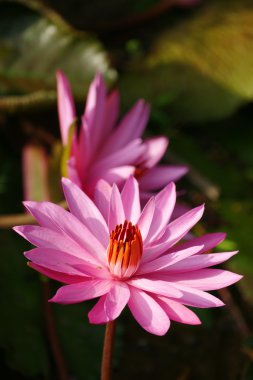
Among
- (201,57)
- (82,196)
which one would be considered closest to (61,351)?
(82,196)

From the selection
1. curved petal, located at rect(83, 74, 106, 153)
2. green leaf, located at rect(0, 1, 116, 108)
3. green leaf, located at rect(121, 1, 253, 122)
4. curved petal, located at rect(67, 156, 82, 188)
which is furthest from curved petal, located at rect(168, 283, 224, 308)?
green leaf, located at rect(121, 1, 253, 122)

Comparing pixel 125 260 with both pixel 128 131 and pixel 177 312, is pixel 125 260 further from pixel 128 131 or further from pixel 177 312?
pixel 128 131

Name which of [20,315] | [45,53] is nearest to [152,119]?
[45,53]

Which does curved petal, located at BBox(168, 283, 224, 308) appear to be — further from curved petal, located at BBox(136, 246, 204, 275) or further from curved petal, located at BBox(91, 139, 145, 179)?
curved petal, located at BBox(91, 139, 145, 179)

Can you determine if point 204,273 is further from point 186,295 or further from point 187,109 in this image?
point 187,109

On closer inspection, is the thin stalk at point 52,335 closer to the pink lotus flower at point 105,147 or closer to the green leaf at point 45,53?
the pink lotus flower at point 105,147

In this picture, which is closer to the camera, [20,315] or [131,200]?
[131,200]

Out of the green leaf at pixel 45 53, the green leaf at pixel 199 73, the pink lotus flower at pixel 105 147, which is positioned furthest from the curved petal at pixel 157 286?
the green leaf at pixel 199 73
